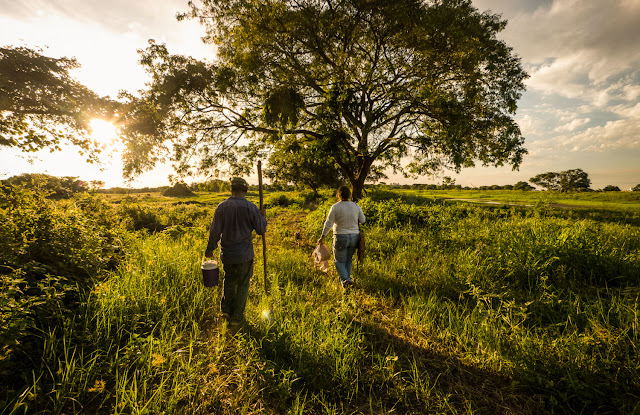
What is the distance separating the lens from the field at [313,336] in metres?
2.38

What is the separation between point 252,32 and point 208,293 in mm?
9544

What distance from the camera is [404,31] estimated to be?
914 centimetres

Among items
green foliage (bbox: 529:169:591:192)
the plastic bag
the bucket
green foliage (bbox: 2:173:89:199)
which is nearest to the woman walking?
the plastic bag

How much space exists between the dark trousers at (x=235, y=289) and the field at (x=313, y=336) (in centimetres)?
24

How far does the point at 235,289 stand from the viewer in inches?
151

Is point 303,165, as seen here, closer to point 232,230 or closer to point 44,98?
point 44,98

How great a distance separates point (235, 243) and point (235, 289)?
81 centimetres

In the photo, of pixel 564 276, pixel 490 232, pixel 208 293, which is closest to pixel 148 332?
pixel 208 293

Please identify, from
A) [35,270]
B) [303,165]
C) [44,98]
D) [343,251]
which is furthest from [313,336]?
[303,165]

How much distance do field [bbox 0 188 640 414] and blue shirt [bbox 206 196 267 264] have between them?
1.09 metres

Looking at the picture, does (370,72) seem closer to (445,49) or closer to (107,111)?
(445,49)

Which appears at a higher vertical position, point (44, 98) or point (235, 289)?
point (44, 98)

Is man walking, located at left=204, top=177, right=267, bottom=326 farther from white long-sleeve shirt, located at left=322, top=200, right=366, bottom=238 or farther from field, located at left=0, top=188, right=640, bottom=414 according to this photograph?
white long-sleeve shirt, located at left=322, top=200, right=366, bottom=238

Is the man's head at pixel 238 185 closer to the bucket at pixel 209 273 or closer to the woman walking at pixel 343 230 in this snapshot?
the bucket at pixel 209 273
